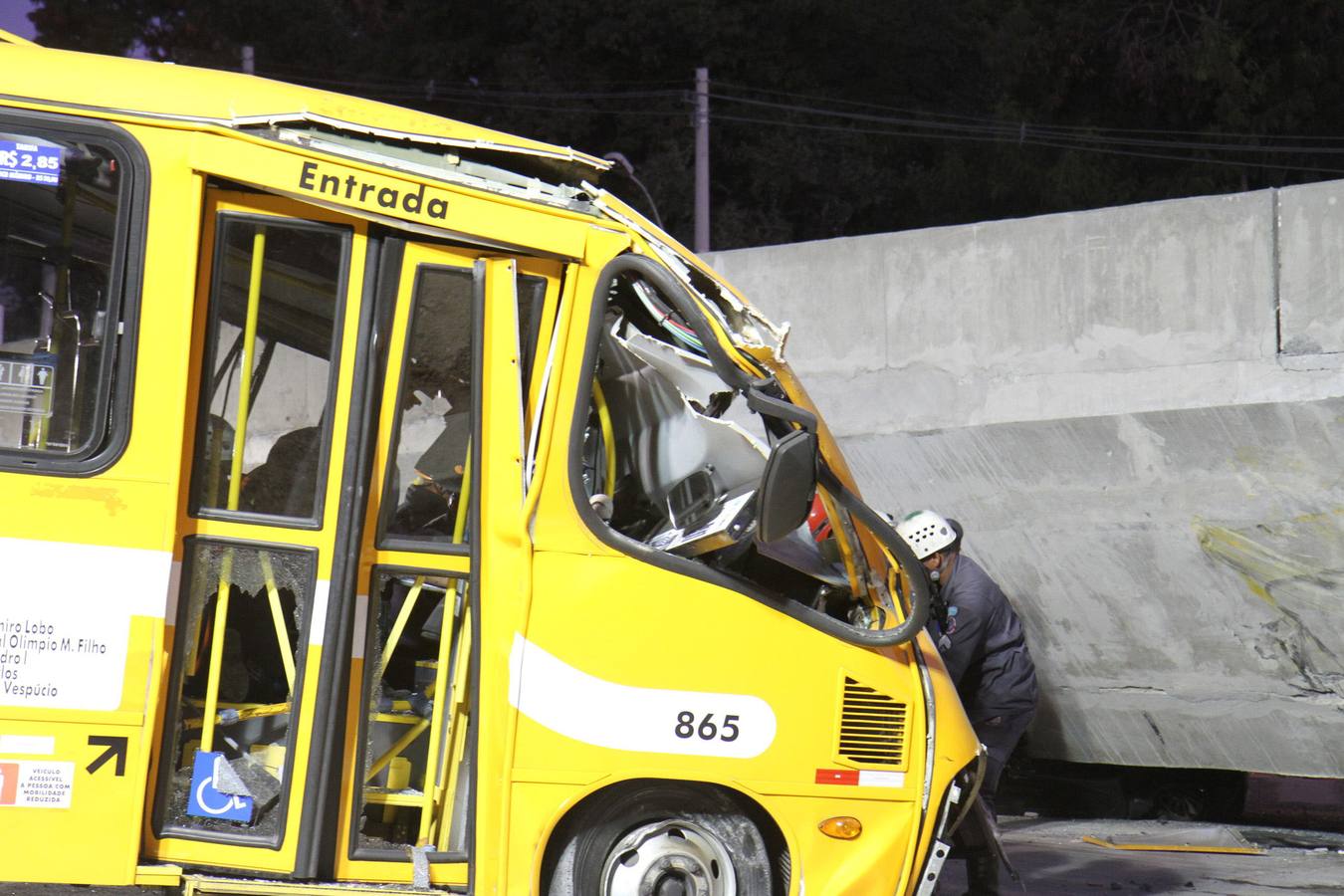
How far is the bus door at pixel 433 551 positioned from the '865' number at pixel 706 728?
0.66 m

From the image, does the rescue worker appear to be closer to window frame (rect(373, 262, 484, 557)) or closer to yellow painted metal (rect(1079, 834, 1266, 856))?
yellow painted metal (rect(1079, 834, 1266, 856))

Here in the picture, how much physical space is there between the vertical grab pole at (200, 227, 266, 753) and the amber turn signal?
79.8 inches

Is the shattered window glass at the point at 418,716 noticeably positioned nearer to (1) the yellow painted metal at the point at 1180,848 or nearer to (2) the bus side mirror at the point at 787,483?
(2) the bus side mirror at the point at 787,483

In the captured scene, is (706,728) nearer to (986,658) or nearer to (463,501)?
(463,501)

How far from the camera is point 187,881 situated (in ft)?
15.9

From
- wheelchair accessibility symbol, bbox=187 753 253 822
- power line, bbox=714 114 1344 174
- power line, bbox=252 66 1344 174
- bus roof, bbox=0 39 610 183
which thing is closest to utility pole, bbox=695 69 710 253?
power line, bbox=252 66 1344 174

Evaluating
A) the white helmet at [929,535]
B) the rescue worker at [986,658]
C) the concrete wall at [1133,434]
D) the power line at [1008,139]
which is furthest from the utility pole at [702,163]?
the white helmet at [929,535]

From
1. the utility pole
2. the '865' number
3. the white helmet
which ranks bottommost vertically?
the '865' number

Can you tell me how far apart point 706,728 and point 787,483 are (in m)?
0.91

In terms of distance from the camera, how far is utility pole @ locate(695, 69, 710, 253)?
2750cm

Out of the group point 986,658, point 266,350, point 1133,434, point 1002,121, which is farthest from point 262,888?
point 1002,121

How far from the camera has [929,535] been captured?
23.4ft

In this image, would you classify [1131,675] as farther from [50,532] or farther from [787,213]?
[787,213]

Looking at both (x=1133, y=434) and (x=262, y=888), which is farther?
(x=1133, y=434)
